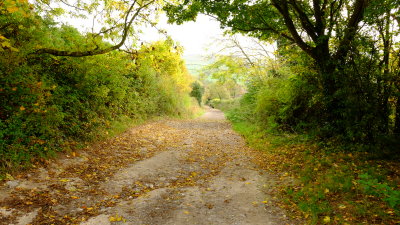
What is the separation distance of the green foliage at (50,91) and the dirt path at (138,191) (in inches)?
24.4

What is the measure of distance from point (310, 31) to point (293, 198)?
5.46 meters

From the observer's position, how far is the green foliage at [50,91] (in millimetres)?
5922

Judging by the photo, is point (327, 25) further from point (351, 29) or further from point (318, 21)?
point (351, 29)

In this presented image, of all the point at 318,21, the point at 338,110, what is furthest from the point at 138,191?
the point at 318,21

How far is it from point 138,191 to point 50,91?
4.11 meters

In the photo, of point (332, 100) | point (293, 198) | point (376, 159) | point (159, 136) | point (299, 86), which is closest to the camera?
point (293, 198)

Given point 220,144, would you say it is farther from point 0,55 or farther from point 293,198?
point 0,55

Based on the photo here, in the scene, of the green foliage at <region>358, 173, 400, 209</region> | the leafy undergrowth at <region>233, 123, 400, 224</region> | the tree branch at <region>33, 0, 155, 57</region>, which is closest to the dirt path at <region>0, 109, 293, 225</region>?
the leafy undergrowth at <region>233, 123, 400, 224</region>

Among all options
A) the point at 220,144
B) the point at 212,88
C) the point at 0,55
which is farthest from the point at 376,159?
the point at 212,88

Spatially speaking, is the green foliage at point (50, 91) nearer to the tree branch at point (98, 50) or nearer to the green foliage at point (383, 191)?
the tree branch at point (98, 50)

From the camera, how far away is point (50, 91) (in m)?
7.57

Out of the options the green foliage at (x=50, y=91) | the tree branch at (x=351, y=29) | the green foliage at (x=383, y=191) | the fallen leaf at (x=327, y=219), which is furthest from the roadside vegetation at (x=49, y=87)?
the green foliage at (x=383, y=191)

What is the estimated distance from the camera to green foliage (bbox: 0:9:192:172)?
19.4 feet

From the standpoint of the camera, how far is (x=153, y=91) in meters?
19.2
